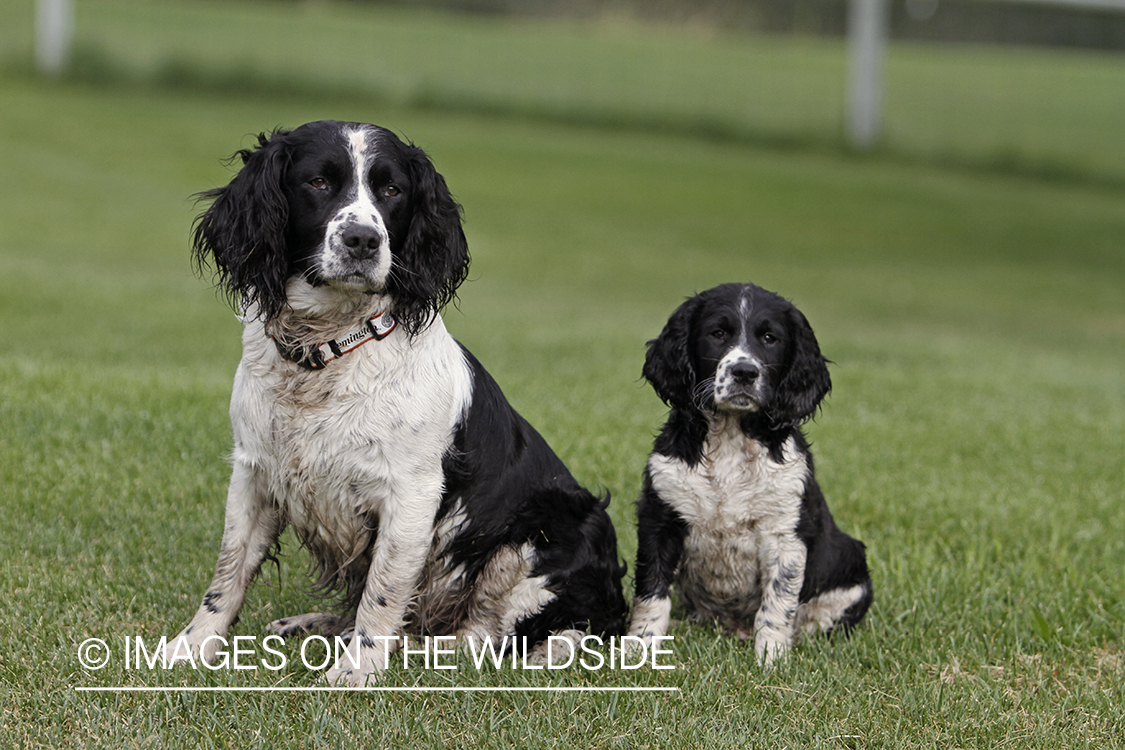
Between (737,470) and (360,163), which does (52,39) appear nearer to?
(360,163)

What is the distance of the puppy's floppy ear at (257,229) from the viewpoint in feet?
12.4

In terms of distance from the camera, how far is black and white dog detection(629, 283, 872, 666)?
14.2ft

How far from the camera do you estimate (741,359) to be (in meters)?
4.26

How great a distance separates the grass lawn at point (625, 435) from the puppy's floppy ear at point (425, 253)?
48.6 inches

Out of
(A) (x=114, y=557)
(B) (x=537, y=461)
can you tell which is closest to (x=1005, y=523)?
(B) (x=537, y=461)

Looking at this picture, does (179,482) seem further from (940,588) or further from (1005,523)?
(1005,523)

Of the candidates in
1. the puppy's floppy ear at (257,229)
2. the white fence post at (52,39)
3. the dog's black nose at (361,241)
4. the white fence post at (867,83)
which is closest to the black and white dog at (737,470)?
the dog's black nose at (361,241)

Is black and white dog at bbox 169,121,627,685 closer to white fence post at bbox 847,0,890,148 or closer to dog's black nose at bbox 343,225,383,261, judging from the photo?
dog's black nose at bbox 343,225,383,261

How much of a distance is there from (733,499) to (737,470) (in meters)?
Answer: 0.11

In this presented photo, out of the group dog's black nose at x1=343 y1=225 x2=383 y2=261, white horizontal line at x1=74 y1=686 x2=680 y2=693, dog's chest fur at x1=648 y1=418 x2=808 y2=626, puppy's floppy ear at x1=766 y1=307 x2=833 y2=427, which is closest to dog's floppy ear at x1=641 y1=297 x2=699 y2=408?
dog's chest fur at x1=648 y1=418 x2=808 y2=626

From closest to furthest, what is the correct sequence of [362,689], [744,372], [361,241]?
[361,241], [362,689], [744,372]

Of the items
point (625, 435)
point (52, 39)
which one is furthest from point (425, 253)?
point (52, 39)

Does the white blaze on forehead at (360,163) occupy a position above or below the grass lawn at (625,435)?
above

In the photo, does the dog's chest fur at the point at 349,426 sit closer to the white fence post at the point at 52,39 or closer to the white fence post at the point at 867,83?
the white fence post at the point at 52,39
